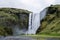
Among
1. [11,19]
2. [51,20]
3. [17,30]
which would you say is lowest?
[17,30]

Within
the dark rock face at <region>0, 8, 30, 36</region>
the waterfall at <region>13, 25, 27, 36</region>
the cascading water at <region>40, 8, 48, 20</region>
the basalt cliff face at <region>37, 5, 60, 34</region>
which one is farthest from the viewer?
the cascading water at <region>40, 8, 48, 20</region>

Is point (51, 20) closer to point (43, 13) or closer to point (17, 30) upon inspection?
point (43, 13)

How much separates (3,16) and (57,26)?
2952 centimetres

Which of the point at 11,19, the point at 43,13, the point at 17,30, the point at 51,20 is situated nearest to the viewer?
the point at 51,20

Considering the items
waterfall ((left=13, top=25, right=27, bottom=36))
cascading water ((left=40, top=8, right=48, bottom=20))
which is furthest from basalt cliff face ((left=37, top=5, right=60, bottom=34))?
waterfall ((left=13, top=25, right=27, bottom=36))

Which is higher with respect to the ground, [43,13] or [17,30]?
[43,13]

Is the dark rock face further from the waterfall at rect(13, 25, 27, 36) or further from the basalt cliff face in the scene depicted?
the basalt cliff face

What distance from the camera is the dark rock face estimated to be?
101375mm

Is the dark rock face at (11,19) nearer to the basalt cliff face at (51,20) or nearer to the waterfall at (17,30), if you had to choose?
the waterfall at (17,30)

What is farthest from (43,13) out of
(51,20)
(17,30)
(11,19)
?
(11,19)

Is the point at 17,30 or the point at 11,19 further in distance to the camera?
the point at 11,19

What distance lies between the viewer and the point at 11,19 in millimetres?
106625

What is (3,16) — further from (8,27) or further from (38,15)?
(38,15)

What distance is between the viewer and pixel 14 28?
10444cm
